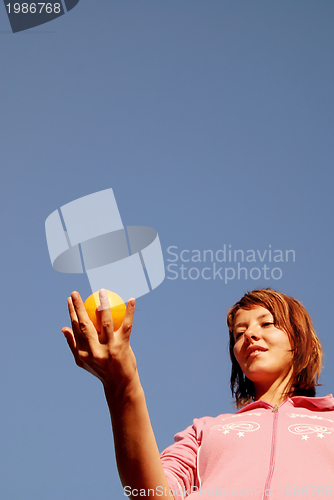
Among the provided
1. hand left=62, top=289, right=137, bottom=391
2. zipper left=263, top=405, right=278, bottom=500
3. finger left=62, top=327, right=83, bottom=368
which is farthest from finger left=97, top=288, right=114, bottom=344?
zipper left=263, top=405, right=278, bottom=500

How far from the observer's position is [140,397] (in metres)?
2.04

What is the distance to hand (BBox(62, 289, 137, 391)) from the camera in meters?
1.91

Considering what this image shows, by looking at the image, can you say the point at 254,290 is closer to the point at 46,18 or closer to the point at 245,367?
the point at 245,367

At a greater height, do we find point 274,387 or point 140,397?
point 140,397

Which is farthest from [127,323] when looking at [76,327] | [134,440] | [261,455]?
[261,455]

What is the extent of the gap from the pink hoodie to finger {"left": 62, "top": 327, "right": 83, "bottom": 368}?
959 mm

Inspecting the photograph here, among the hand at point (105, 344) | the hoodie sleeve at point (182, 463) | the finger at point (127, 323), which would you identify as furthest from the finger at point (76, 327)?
the hoodie sleeve at point (182, 463)

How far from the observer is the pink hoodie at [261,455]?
2.41 meters

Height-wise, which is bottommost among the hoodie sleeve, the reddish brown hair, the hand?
the hoodie sleeve

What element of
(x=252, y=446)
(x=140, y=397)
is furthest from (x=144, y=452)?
(x=252, y=446)

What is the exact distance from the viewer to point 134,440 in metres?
2.06

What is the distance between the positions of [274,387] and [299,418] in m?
0.48

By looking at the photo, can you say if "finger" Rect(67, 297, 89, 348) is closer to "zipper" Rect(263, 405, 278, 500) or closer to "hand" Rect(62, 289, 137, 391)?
"hand" Rect(62, 289, 137, 391)

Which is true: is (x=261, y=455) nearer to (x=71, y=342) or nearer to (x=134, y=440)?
(x=134, y=440)
